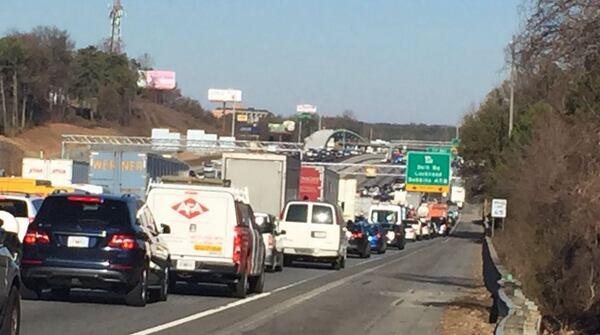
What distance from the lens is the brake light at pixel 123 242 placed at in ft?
63.9

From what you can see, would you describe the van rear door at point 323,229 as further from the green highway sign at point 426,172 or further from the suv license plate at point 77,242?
the green highway sign at point 426,172

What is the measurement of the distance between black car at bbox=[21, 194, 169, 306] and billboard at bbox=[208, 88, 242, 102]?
15541 centimetres

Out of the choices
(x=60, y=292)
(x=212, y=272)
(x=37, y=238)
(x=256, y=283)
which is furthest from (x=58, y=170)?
(x=37, y=238)

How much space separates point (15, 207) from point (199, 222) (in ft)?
12.4

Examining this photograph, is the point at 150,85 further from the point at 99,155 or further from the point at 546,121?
the point at 546,121

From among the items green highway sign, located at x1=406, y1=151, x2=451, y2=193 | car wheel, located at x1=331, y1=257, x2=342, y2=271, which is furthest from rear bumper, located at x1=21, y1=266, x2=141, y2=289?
green highway sign, located at x1=406, y1=151, x2=451, y2=193

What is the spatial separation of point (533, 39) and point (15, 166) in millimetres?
53481

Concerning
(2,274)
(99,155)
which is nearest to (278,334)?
(2,274)

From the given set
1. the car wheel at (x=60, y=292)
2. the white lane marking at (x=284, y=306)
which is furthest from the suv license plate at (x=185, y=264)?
the car wheel at (x=60, y=292)

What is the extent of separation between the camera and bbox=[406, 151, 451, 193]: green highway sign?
7994 cm

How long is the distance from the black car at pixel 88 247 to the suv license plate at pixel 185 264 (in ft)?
9.49

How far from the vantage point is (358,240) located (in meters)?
50.2

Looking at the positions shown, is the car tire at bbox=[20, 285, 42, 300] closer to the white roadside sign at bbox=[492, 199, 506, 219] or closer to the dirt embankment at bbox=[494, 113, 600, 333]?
the dirt embankment at bbox=[494, 113, 600, 333]

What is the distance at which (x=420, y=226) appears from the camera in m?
89.5
